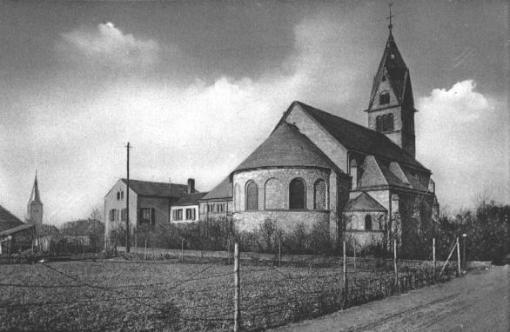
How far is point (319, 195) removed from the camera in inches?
1377

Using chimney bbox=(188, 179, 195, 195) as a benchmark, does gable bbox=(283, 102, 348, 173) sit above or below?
above

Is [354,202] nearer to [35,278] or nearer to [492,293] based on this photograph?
[492,293]

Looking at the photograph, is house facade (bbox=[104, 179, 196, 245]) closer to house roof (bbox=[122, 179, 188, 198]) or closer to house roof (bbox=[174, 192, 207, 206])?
house roof (bbox=[122, 179, 188, 198])

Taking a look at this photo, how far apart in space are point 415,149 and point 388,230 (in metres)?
25.1

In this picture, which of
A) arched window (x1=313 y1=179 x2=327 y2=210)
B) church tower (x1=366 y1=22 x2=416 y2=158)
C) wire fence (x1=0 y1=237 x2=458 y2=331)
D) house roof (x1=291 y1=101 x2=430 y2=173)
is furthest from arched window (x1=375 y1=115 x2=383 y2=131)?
wire fence (x1=0 y1=237 x2=458 y2=331)

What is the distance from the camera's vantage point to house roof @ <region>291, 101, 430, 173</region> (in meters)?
40.1

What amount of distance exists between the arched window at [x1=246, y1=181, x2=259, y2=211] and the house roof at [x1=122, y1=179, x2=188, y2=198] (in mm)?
24978

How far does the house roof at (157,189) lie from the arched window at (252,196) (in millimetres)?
24978

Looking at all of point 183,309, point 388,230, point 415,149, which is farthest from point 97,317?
point 415,149

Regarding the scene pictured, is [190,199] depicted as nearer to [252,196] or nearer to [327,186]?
[252,196]

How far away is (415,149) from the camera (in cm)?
5434

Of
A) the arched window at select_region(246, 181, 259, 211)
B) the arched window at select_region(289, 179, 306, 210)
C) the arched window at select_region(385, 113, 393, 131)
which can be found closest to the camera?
the arched window at select_region(289, 179, 306, 210)

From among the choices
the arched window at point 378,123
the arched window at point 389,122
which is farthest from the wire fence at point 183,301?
the arched window at point 378,123

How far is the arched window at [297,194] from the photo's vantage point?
113 ft
